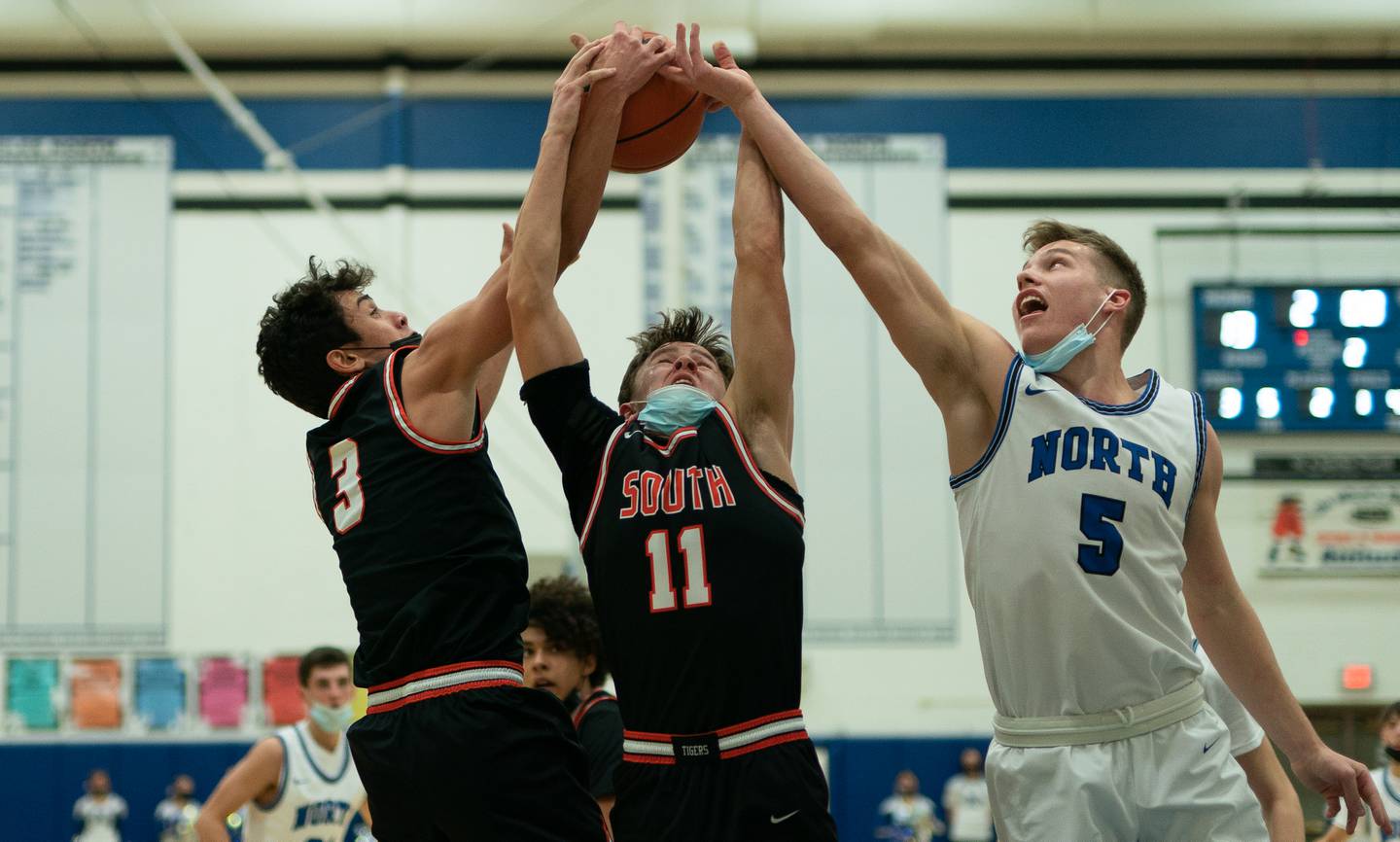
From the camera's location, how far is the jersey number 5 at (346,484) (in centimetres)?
351

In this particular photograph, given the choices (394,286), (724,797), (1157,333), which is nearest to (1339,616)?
(1157,333)

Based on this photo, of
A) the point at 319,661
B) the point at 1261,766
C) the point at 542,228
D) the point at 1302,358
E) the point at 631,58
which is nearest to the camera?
the point at 542,228

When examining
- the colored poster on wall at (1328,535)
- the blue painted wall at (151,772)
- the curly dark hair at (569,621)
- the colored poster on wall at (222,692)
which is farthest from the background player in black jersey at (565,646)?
the colored poster on wall at (1328,535)

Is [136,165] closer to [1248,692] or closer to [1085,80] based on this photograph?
[1085,80]

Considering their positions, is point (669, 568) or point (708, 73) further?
point (708, 73)

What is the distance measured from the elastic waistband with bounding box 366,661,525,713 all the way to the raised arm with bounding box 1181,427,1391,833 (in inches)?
65.9

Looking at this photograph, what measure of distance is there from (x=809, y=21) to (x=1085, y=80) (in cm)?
299

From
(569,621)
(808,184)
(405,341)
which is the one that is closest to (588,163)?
(808,184)

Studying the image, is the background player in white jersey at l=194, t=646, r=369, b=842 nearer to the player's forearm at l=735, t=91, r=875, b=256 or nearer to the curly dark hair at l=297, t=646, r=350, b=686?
the curly dark hair at l=297, t=646, r=350, b=686

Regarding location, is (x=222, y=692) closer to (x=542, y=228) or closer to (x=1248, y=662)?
(x=542, y=228)

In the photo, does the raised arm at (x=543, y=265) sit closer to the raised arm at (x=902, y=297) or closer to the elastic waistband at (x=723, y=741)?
the raised arm at (x=902, y=297)

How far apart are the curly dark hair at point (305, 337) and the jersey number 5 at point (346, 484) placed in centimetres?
A: 22

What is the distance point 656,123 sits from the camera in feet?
12.6

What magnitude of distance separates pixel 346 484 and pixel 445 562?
40 cm
